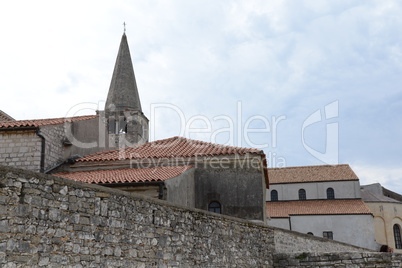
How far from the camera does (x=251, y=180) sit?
57.7ft

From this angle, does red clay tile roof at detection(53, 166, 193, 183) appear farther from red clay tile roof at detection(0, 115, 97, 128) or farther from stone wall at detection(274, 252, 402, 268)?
stone wall at detection(274, 252, 402, 268)

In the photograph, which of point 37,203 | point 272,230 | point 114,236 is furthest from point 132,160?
point 37,203

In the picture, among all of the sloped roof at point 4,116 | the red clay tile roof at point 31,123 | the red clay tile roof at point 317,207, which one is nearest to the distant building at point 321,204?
the red clay tile roof at point 317,207

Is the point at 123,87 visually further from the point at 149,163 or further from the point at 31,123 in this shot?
the point at 31,123

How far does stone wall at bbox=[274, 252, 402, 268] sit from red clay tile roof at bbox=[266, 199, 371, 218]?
24.2 meters

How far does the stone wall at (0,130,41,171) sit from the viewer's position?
613 inches

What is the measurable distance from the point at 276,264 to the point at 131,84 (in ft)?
59.1

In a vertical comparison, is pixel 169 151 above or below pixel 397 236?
above

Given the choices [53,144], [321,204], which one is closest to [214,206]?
[53,144]

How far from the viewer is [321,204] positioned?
120ft

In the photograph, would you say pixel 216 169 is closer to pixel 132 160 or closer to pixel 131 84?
pixel 132 160

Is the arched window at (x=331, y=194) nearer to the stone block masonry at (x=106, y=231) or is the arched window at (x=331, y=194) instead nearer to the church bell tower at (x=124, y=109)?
the church bell tower at (x=124, y=109)

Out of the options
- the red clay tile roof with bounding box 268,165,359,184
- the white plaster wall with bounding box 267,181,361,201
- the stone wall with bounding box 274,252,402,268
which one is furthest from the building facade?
the red clay tile roof with bounding box 268,165,359,184

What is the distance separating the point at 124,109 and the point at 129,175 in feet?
36.1
